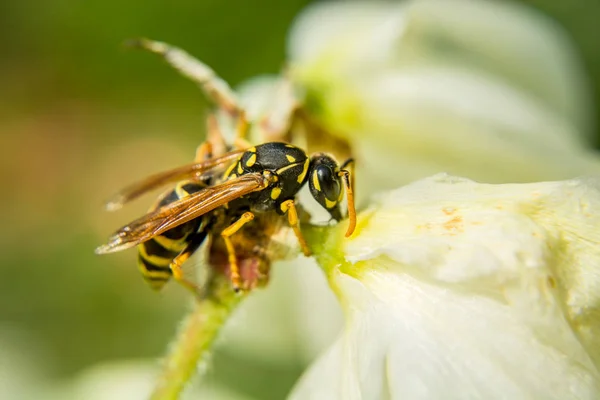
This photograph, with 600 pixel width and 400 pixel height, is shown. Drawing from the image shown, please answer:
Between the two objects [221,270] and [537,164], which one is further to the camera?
[537,164]

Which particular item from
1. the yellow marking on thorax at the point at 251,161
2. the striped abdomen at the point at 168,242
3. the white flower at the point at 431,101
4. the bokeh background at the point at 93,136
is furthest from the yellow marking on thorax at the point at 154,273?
the bokeh background at the point at 93,136

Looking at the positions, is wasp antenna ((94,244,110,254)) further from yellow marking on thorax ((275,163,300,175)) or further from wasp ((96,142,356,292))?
yellow marking on thorax ((275,163,300,175))

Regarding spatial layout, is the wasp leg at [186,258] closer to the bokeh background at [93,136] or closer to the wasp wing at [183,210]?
the wasp wing at [183,210]

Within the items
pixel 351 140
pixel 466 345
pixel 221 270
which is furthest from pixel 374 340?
pixel 351 140

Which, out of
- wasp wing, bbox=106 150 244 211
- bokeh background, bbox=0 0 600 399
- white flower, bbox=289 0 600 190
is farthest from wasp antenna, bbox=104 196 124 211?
bokeh background, bbox=0 0 600 399

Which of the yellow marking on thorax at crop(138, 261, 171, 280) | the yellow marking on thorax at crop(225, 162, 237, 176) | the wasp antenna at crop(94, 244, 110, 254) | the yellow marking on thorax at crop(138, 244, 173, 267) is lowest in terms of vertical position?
the yellow marking on thorax at crop(138, 261, 171, 280)

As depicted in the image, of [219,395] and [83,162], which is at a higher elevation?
[83,162]

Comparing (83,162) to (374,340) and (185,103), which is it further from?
(374,340)
